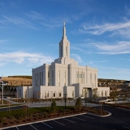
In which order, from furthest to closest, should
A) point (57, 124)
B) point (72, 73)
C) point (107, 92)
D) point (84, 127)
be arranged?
point (107, 92) → point (72, 73) → point (57, 124) → point (84, 127)

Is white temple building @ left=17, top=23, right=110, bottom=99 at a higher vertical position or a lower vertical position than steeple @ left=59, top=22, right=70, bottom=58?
lower

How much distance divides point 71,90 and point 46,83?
10002 mm

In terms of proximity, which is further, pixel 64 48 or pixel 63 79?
pixel 64 48

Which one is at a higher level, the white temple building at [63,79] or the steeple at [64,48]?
the steeple at [64,48]

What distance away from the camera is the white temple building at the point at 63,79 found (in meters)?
65.4

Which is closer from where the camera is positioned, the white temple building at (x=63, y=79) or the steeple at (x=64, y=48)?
the white temple building at (x=63, y=79)

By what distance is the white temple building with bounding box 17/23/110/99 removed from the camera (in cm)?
6537

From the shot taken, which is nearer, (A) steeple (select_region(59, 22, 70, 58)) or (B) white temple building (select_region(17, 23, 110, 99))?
(B) white temple building (select_region(17, 23, 110, 99))

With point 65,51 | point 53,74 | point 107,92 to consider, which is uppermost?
point 65,51

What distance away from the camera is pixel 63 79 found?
233 ft

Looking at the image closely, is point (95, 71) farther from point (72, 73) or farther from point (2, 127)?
point (2, 127)

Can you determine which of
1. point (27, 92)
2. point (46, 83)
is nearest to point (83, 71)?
point (46, 83)

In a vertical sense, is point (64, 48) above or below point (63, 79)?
A: above

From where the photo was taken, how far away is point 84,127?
74.9ft
